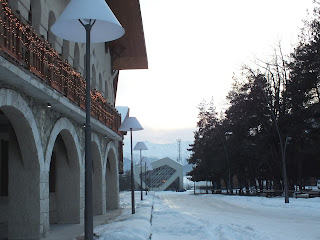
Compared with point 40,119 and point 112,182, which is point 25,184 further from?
point 112,182

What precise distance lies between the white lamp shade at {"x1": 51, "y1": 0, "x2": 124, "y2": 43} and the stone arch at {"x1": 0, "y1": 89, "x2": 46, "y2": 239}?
3.53m

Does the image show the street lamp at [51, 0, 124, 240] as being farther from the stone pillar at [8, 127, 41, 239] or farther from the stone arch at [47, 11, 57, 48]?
the stone arch at [47, 11, 57, 48]

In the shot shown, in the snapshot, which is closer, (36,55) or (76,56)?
(36,55)

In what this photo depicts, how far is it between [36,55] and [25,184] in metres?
3.43

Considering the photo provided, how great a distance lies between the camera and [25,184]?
11203 mm

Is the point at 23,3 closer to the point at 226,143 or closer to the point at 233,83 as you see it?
the point at 233,83

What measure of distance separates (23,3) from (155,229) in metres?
8.07

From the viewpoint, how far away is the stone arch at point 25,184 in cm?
1104

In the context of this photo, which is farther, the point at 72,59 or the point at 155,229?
the point at 72,59

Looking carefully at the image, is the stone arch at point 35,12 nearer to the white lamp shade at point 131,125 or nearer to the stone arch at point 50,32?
the stone arch at point 50,32

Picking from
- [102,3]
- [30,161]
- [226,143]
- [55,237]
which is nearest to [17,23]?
[102,3]

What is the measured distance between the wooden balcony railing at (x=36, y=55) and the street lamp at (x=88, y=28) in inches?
50.4

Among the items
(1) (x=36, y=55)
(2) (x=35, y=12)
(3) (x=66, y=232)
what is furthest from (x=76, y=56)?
(3) (x=66, y=232)

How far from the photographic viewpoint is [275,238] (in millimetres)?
11359
